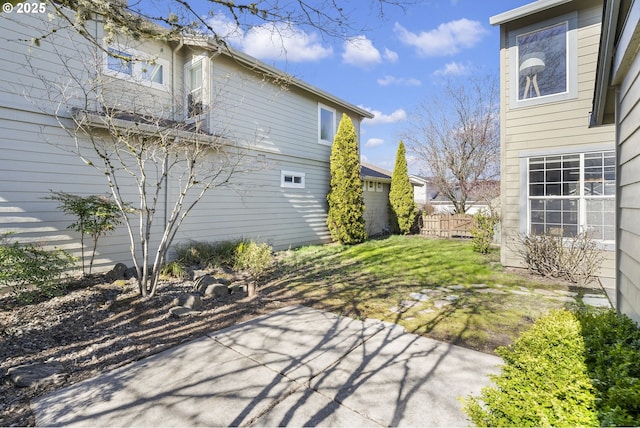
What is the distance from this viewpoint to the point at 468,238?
13.4 metres

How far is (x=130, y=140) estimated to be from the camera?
19.1ft

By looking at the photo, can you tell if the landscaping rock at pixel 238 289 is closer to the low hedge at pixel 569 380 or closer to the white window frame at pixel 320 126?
→ the low hedge at pixel 569 380

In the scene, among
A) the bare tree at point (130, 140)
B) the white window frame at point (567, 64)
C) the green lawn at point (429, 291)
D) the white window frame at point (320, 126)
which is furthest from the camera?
the white window frame at point (320, 126)

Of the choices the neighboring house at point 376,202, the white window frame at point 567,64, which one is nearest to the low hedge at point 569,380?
the white window frame at point 567,64

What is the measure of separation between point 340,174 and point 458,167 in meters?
8.67

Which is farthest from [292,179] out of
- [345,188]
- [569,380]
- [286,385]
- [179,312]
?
[569,380]

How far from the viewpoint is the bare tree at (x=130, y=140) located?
15.9ft

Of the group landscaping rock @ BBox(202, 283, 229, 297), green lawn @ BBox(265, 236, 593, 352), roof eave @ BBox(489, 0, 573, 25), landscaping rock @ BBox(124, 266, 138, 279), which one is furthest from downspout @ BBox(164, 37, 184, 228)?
roof eave @ BBox(489, 0, 573, 25)

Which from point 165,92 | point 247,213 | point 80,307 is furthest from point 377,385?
point 165,92

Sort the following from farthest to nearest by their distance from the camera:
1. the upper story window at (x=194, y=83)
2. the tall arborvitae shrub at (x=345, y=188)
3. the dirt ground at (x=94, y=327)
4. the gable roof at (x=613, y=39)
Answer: the tall arborvitae shrub at (x=345, y=188) < the upper story window at (x=194, y=83) < the dirt ground at (x=94, y=327) < the gable roof at (x=613, y=39)

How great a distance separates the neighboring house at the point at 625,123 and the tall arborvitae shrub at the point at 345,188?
803cm

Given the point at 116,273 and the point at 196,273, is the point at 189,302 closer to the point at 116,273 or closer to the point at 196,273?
the point at 196,273

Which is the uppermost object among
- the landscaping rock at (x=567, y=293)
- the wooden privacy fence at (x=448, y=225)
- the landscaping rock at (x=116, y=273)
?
the wooden privacy fence at (x=448, y=225)

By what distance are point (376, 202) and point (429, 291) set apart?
9220mm
